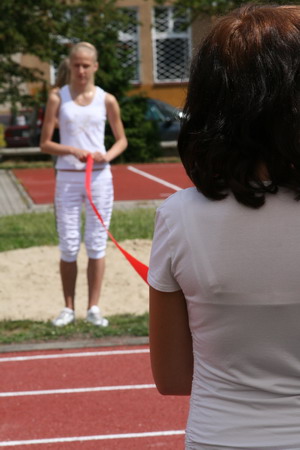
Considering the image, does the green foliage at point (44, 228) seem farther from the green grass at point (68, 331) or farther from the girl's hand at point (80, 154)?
the girl's hand at point (80, 154)

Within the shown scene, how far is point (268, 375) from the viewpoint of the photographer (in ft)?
6.31

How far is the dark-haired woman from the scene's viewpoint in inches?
73.2

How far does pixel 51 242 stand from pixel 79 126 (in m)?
4.02

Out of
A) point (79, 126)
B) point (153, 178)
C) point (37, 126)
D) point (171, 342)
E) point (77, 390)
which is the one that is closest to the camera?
point (171, 342)

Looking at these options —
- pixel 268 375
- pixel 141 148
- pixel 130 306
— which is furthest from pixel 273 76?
pixel 141 148

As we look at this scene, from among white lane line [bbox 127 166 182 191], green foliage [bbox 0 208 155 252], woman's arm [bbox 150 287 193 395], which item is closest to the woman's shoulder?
woman's arm [bbox 150 287 193 395]

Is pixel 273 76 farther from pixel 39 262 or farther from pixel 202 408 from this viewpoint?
pixel 39 262

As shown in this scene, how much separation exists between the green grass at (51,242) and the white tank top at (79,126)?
3.97ft

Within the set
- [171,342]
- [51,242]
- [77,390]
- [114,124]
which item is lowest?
[51,242]

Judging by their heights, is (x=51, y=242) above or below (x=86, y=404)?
below

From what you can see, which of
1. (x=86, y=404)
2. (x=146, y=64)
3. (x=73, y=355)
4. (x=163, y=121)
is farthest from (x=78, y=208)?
(x=146, y=64)

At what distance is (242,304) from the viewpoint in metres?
1.91

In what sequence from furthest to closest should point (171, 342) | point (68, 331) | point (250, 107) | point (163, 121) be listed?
1. point (163, 121)
2. point (68, 331)
3. point (171, 342)
4. point (250, 107)

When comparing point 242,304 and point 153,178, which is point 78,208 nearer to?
point 242,304
